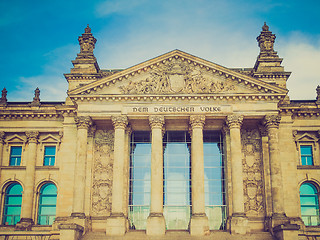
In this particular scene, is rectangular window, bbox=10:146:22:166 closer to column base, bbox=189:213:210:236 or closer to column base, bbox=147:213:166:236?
column base, bbox=147:213:166:236

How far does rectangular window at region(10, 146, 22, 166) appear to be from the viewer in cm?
4237

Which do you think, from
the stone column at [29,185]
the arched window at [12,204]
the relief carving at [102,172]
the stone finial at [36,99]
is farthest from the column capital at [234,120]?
the arched window at [12,204]

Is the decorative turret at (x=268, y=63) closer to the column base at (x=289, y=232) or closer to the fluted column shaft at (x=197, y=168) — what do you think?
the fluted column shaft at (x=197, y=168)

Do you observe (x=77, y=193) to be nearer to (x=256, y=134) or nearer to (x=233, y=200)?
(x=233, y=200)

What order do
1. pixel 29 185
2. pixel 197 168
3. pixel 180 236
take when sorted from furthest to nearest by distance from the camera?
pixel 29 185, pixel 197 168, pixel 180 236

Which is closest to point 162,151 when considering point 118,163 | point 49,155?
point 118,163

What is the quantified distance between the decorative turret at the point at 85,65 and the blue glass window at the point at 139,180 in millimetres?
7108

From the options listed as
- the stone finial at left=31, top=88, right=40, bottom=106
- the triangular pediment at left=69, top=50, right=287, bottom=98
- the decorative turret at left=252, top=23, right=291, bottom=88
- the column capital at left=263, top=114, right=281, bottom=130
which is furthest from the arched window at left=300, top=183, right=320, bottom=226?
the stone finial at left=31, top=88, right=40, bottom=106

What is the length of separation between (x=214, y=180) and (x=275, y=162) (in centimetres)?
625

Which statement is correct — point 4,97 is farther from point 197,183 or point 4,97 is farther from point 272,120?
point 272,120

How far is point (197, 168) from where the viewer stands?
3553 centimetres

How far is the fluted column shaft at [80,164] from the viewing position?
3544 cm

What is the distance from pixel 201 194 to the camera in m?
34.9

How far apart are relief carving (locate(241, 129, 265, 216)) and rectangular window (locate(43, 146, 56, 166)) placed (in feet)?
60.1
